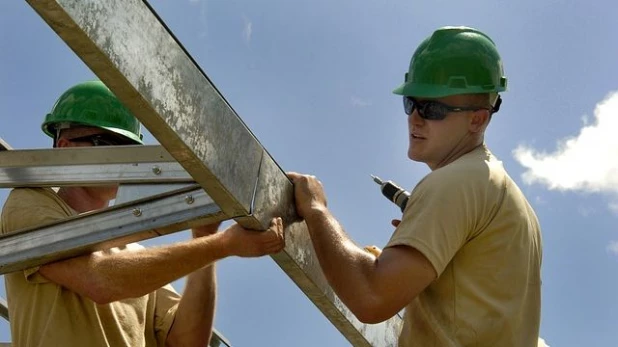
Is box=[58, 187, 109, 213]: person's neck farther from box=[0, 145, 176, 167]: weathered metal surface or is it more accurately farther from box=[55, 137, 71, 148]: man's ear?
box=[0, 145, 176, 167]: weathered metal surface

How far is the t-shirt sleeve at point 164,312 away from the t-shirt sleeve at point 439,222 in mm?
1805

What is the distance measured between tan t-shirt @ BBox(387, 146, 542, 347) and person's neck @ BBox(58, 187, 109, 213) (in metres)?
1.85

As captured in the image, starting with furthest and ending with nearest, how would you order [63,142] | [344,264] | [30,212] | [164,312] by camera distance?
[164,312] < [63,142] < [30,212] < [344,264]

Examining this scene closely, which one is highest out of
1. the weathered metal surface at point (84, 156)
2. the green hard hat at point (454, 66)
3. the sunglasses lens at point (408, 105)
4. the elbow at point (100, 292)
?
the green hard hat at point (454, 66)

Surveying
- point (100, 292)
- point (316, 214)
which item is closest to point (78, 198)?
point (100, 292)

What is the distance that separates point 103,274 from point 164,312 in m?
0.80

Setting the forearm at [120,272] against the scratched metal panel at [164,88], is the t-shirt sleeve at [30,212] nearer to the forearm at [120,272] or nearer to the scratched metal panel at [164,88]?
the forearm at [120,272]

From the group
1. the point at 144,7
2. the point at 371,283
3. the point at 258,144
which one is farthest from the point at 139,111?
the point at 371,283

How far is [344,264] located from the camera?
3.04 m

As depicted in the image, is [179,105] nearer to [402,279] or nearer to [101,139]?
[402,279]

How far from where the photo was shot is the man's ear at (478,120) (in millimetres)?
3338

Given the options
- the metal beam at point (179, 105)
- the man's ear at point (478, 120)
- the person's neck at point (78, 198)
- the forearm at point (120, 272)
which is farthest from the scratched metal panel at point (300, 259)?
the person's neck at point (78, 198)

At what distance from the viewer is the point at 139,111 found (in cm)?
264

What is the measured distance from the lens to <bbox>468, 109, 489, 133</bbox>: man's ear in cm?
334
